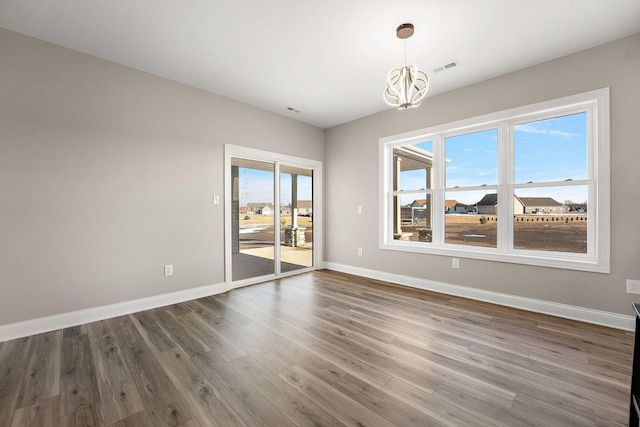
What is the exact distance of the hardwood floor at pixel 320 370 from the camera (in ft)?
5.02

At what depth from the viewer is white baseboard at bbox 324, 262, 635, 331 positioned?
8.57 feet

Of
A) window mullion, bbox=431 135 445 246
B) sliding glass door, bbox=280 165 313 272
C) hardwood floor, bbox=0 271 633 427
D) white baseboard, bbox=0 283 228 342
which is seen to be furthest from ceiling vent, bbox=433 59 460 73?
white baseboard, bbox=0 283 228 342

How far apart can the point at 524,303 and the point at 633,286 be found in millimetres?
901

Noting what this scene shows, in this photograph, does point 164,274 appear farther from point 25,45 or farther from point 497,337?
point 497,337

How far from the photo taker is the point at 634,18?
230cm

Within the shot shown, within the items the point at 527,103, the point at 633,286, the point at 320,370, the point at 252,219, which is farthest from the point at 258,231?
the point at 633,286

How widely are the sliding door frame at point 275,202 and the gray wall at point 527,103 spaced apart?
2.31ft

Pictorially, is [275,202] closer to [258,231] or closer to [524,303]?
[258,231]

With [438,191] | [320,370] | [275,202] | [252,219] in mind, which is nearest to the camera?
[320,370]

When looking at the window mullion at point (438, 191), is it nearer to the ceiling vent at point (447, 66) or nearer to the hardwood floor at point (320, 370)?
the ceiling vent at point (447, 66)

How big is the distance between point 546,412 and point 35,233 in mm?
4264

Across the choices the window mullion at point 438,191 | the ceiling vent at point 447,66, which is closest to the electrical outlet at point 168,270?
the window mullion at point 438,191

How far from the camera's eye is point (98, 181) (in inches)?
112

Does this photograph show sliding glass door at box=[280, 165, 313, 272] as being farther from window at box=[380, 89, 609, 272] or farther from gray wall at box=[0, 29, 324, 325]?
window at box=[380, 89, 609, 272]
